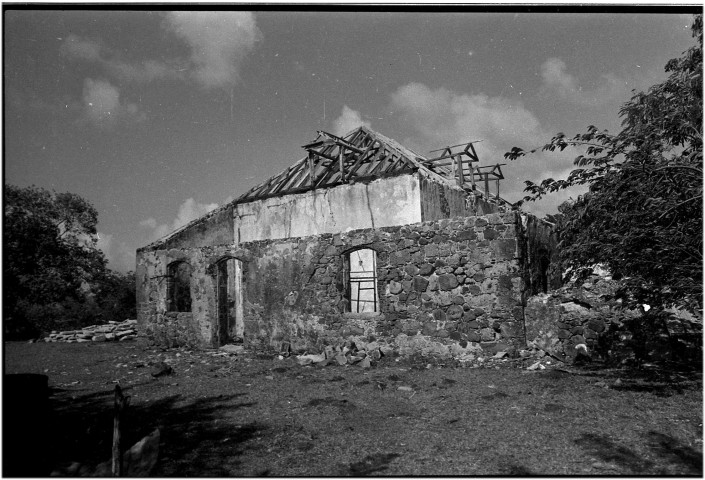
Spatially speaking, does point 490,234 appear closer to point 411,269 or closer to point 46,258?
point 411,269

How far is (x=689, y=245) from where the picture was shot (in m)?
4.23

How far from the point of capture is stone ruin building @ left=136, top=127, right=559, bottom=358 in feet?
26.5

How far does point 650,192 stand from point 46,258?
5862 mm

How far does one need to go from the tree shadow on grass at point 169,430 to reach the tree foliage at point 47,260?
96 centimetres

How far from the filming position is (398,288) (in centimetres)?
880

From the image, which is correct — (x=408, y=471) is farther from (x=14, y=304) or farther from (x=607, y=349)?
(x=607, y=349)

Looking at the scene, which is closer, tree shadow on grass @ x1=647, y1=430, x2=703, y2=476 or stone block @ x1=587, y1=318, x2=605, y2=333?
tree shadow on grass @ x1=647, y1=430, x2=703, y2=476

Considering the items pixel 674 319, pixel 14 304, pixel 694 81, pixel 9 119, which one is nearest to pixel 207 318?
pixel 14 304

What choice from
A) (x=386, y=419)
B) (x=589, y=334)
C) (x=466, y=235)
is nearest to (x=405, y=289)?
A: (x=466, y=235)

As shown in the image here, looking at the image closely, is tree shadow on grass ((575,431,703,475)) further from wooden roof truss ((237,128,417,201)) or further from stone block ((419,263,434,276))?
wooden roof truss ((237,128,417,201))

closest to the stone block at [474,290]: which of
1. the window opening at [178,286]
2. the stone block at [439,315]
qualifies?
the stone block at [439,315]

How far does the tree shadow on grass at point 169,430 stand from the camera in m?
3.60

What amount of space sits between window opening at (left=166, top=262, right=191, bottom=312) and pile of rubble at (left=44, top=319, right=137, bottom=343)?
1.11 m

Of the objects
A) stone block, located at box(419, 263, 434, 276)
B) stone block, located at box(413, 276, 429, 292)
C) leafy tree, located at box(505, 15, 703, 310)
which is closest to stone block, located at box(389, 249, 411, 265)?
stone block, located at box(419, 263, 434, 276)
